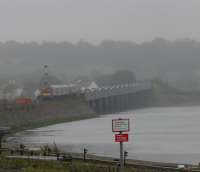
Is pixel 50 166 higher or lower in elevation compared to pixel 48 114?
lower

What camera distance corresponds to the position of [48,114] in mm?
125312

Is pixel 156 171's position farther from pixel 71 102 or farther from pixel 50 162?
pixel 71 102

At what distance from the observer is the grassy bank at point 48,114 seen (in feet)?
338

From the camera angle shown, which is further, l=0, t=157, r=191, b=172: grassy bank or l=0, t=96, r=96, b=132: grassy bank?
l=0, t=96, r=96, b=132: grassy bank

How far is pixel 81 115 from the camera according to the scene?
145 m

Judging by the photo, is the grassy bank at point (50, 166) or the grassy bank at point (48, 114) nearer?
the grassy bank at point (50, 166)

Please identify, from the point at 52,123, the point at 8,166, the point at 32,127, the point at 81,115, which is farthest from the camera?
the point at 81,115

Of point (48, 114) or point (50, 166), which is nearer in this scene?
point (50, 166)

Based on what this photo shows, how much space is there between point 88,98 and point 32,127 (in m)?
56.7

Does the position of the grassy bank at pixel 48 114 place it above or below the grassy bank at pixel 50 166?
above

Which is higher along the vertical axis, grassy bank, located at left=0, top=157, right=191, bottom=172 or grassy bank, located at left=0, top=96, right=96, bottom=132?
grassy bank, located at left=0, top=96, right=96, bottom=132

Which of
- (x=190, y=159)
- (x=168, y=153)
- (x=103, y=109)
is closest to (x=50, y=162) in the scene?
(x=190, y=159)

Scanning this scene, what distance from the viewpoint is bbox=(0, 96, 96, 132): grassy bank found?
4053 inches

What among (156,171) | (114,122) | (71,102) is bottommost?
(156,171)
